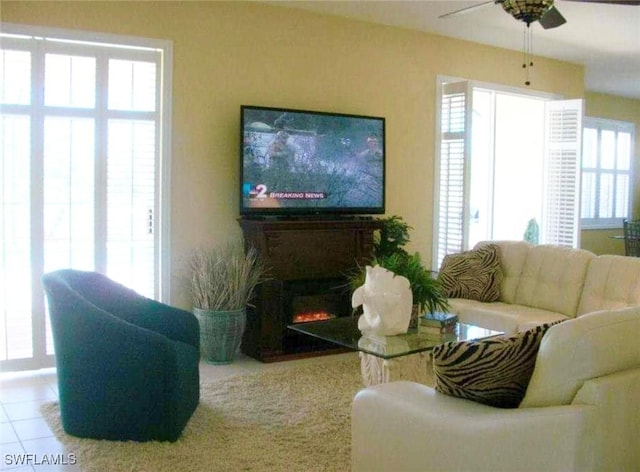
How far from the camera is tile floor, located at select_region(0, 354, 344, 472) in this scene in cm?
315

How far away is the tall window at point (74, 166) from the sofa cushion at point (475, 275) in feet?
7.34

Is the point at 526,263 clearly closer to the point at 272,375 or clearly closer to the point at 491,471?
the point at 272,375

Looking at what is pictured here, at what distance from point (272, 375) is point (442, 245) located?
2622mm

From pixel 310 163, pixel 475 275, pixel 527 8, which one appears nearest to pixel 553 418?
pixel 527 8

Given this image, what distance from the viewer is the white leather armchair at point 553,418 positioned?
2.06 m

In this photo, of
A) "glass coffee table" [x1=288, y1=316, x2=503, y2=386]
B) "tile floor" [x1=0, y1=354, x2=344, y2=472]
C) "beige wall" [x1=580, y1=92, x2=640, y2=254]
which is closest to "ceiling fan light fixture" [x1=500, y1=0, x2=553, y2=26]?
"glass coffee table" [x1=288, y1=316, x2=503, y2=386]

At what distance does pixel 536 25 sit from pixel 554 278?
2.57 metres

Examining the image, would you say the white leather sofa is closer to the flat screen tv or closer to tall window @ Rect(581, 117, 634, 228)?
the flat screen tv

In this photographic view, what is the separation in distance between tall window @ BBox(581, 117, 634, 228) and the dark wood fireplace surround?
5.67 metres

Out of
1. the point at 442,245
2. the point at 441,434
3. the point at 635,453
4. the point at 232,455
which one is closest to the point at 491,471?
the point at 441,434

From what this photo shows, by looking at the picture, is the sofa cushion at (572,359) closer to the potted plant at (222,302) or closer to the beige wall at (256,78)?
the potted plant at (222,302)

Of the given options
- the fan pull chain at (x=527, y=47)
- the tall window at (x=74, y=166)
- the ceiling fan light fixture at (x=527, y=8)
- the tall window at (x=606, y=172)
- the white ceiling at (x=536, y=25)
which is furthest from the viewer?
the tall window at (x=606, y=172)

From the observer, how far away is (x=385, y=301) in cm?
348

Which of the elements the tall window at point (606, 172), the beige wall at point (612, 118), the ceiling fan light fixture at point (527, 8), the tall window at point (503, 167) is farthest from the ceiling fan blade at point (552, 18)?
the beige wall at point (612, 118)
